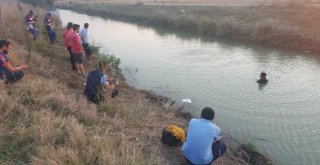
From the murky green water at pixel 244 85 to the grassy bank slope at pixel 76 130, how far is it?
4.71 feet

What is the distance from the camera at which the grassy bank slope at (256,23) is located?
2298 cm

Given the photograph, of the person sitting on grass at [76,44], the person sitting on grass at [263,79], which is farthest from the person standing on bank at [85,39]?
the person sitting on grass at [263,79]

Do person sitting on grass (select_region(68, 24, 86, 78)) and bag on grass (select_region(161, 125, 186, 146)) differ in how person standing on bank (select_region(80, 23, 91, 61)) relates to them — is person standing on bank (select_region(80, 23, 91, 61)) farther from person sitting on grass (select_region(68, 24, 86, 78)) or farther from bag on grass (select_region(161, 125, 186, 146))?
bag on grass (select_region(161, 125, 186, 146))

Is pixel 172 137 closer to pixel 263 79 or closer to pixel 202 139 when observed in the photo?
pixel 202 139

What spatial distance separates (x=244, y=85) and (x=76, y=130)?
10.1 metres

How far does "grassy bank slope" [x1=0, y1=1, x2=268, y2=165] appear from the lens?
534cm

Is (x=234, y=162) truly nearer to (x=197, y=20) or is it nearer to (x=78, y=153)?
(x=78, y=153)

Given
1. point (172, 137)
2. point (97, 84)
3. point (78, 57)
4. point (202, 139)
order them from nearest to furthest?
point (202, 139) → point (172, 137) → point (97, 84) → point (78, 57)

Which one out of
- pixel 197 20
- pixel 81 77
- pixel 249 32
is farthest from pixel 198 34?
pixel 81 77

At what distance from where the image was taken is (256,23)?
1037 inches

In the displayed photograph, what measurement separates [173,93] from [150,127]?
5618mm

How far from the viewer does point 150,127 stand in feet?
26.4

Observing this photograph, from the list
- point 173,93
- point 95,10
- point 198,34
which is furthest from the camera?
point 95,10

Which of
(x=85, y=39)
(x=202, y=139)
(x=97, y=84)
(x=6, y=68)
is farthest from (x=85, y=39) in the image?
(x=202, y=139)
